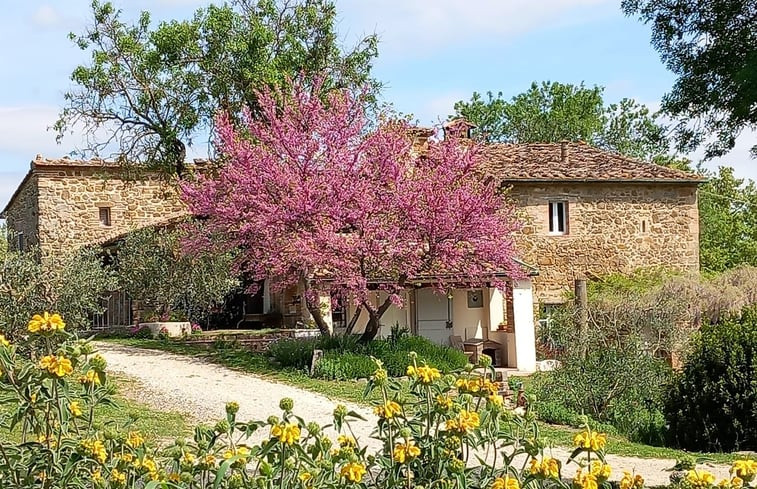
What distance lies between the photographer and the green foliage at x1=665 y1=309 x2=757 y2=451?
11.5 metres

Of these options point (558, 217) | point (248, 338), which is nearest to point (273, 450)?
point (248, 338)

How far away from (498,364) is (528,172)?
18.4ft

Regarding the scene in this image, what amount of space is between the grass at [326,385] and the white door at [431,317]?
5.32 m

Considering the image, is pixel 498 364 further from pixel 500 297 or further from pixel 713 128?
pixel 713 128

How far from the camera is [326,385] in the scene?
15.2m

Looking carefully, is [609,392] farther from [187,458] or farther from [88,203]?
[88,203]

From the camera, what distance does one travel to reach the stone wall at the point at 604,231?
24250mm

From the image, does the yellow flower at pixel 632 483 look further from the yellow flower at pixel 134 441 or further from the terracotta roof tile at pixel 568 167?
the terracotta roof tile at pixel 568 167

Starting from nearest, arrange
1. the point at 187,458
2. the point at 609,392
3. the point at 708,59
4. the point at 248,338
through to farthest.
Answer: the point at 187,458 < the point at 708,59 < the point at 609,392 < the point at 248,338

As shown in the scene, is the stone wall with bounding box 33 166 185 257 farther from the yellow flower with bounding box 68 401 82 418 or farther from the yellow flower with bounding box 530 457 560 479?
the yellow flower with bounding box 530 457 560 479

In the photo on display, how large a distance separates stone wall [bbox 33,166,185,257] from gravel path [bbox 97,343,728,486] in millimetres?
9320

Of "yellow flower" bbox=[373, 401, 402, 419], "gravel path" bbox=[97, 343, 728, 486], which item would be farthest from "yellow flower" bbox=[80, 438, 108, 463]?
"gravel path" bbox=[97, 343, 728, 486]

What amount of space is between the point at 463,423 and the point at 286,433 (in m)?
0.67

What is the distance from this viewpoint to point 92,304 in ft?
58.4
